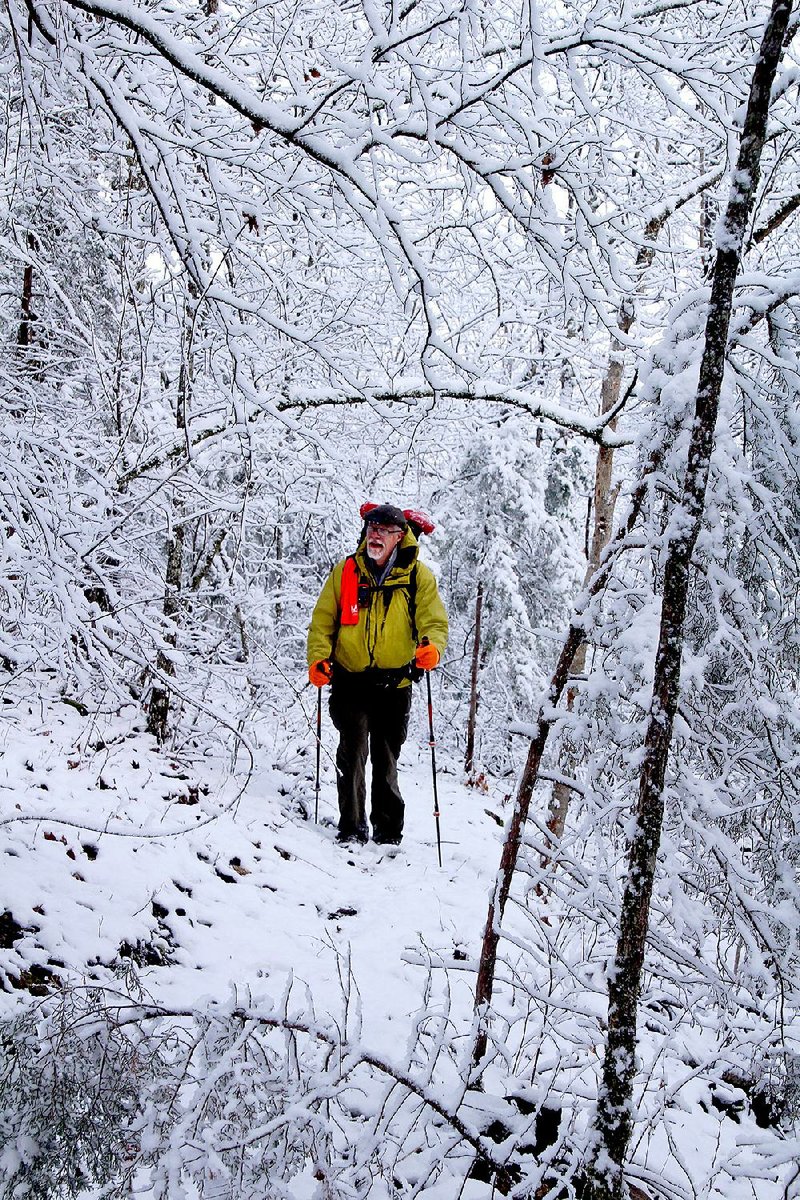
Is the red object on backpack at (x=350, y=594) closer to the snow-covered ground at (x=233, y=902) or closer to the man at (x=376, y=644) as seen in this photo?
the man at (x=376, y=644)

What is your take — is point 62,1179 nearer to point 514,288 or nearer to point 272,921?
point 272,921

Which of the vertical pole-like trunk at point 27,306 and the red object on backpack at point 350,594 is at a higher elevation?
the vertical pole-like trunk at point 27,306

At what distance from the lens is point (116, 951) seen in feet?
12.1

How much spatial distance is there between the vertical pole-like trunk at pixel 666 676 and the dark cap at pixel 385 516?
3.66m

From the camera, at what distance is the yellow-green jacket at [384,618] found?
6.01 m

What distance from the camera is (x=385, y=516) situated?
5.76 meters

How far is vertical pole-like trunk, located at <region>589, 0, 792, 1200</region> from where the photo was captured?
212cm

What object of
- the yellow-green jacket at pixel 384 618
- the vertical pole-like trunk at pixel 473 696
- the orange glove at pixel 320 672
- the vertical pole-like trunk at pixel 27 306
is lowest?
the vertical pole-like trunk at pixel 473 696

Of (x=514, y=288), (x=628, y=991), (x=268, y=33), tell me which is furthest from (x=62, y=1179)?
(x=514, y=288)

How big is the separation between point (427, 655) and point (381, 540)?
3.12 feet

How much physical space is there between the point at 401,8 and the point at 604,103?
8.72 ft

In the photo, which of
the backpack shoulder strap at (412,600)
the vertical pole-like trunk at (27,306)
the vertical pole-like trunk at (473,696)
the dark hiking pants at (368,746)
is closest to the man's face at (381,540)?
the backpack shoulder strap at (412,600)

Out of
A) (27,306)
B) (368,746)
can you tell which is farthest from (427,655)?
(27,306)

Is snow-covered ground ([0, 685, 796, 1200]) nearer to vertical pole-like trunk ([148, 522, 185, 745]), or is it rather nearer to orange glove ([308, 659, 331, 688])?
vertical pole-like trunk ([148, 522, 185, 745])
